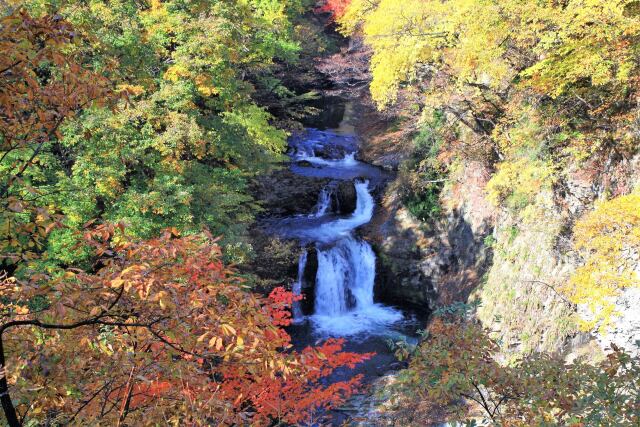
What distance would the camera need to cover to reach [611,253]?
755cm

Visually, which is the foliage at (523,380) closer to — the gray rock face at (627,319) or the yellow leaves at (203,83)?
the gray rock face at (627,319)

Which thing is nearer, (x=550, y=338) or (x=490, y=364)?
(x=490, y=364)

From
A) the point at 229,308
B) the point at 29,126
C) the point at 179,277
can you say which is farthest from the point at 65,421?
the point at 29,126

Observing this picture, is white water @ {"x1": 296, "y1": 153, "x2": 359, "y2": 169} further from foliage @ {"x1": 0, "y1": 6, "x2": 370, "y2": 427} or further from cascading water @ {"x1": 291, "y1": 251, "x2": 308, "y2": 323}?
cascading water @ {"x1": 291, "y1": 251, "x2": 308, "y2": 323}

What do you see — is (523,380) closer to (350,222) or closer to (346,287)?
(346,287)

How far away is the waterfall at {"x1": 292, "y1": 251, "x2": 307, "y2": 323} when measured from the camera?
671 inches

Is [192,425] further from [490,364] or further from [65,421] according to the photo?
[490,364]

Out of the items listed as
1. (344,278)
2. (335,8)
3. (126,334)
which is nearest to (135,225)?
(126,334)

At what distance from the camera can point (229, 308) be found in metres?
3.46

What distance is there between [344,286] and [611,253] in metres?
11.3

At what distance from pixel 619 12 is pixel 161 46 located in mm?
10511

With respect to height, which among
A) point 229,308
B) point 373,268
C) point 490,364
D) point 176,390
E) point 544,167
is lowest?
point 373,268

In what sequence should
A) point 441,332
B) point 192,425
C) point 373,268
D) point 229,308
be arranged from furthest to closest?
point 373,268, point 441,332, point 192,425, point 229,308

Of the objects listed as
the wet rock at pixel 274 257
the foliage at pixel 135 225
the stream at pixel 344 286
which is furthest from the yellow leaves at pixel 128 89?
the stream at pixel 344 286
